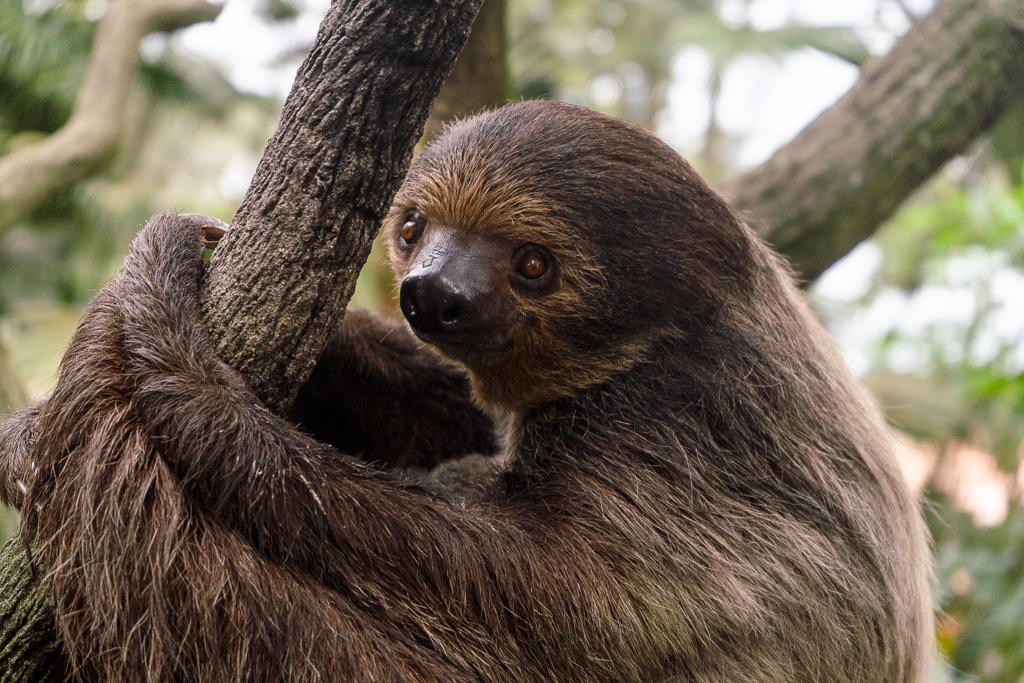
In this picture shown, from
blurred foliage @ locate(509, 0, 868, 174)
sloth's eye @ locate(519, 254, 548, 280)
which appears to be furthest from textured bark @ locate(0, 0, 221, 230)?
blurred foliage @ locate(509, 0, 868, 174)

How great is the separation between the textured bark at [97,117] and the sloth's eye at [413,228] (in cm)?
510

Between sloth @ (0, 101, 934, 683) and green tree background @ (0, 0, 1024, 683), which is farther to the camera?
green tree background @ (0, 0, 1024, 683)

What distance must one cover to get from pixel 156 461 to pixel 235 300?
0.61 metres

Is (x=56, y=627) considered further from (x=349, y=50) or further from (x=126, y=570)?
(x=349, y=50)

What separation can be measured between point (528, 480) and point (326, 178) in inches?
57.2

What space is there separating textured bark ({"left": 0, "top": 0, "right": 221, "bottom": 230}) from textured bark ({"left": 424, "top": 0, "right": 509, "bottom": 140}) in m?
2.88

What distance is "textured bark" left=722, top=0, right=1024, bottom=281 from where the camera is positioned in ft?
22.0

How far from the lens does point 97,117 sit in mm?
8180

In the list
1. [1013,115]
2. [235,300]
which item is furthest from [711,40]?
[235,300]

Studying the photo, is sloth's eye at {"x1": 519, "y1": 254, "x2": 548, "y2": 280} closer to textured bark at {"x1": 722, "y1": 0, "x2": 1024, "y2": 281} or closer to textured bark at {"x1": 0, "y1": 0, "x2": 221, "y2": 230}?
textured bark at {"x1": 722, "y1": 0, "x2": 1024, "y2": 281}

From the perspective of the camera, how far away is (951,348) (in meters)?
11.9

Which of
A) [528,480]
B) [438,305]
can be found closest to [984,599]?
[528,480]

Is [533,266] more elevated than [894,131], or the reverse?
[894,131]

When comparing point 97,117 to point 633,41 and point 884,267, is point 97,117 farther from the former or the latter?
point 633,41
